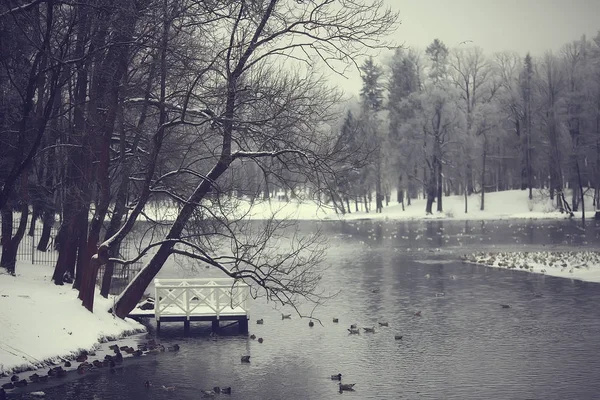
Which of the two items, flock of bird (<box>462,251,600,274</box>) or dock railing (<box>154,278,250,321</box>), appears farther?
flock of bird (<box>462,251,600,274</box>)

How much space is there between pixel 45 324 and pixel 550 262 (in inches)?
1258

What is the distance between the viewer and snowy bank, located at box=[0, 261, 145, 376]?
19703 millimetres

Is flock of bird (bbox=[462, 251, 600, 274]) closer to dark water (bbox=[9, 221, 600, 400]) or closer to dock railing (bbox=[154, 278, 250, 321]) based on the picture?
dark water (bbox=[9, 221, 600, 400])

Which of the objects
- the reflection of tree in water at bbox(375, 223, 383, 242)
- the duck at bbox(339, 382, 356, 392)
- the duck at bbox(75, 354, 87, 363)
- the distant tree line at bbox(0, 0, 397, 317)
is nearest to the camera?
the duck at bbox(339, 382, 356, 392)

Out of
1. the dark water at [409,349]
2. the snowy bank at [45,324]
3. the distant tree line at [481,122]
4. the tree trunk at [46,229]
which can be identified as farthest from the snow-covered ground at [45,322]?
the distant tree line at [481,122]

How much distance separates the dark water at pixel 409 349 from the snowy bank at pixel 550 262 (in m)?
1.76

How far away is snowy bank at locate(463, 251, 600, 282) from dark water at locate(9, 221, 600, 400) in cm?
176

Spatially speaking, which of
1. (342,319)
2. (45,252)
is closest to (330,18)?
(342,319)

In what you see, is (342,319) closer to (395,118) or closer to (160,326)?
(160,326)

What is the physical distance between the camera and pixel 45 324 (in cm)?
2156

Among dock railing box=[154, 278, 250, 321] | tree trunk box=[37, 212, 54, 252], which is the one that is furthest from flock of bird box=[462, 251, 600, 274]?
tree trunk box=[37, 212, 54, 252]

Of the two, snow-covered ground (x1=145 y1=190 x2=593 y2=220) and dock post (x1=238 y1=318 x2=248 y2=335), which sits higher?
snow-covered ground (x1=145 y1=190 x2=593 y2=220)

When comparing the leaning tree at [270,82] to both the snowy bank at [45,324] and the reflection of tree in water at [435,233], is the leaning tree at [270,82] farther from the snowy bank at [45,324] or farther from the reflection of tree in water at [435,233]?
the reflection of tree in water at [435,233]

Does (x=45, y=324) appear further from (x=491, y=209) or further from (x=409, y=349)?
(x=491, y=209)
